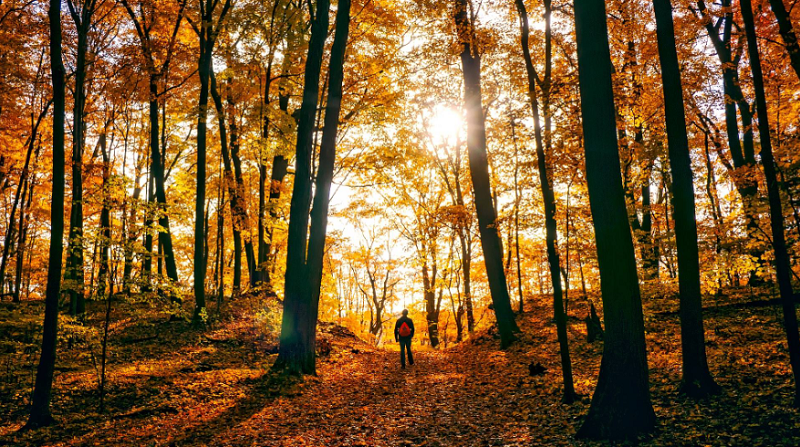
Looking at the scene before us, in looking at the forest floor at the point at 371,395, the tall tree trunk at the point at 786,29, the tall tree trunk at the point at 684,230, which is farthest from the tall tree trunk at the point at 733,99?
the tall tree trunk at the point at 684,230

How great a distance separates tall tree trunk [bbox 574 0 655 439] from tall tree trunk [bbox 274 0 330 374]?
6254 millimetres

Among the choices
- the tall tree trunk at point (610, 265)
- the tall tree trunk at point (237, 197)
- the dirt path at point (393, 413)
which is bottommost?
the dirt path at point (393, 413)

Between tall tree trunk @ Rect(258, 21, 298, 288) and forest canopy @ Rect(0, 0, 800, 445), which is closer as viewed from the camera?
forest canopy @ Rect(0, 0, 800, 445)

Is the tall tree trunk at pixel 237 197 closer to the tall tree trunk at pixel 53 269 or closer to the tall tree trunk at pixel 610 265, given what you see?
the tall tree trunk at pixel 53 269

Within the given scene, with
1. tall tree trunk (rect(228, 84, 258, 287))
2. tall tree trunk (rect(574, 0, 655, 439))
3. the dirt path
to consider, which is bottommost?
the dirt path

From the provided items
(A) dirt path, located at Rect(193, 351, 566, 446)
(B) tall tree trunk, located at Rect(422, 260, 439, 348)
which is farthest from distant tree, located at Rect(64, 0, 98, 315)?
(B) tall tree trunk, located at Rect(422, 260, 439, 348)

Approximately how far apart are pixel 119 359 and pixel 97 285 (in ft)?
11.1

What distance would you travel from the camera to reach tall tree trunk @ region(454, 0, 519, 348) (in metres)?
13.0

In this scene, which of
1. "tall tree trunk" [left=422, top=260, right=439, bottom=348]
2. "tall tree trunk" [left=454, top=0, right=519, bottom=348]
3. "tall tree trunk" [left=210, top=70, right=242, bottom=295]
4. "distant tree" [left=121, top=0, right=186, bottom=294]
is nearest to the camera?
"distant tree" [left=121, top=0, right=186, bottom=294]

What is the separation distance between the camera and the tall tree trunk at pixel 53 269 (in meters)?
5.96

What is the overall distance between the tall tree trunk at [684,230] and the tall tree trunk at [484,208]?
6.50 metres

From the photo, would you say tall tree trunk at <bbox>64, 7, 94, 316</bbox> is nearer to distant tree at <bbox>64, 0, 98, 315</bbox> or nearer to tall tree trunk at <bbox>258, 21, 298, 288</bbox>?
distant tree at <bbox>64, 0, 98, 315</bbox>

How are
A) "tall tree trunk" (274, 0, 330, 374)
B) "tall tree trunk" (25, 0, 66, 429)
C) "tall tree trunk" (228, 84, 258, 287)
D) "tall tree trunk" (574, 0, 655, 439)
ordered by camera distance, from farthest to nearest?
"tall tree trunk" (228, 84, 258, 287)
"tall tree trunk" (274, 0, 330, 374)
"tall tree trunk" (25, 0, 66, 429)
"tall tree trunk" (574, 0, 655, 439)

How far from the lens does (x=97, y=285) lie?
6.93 m
